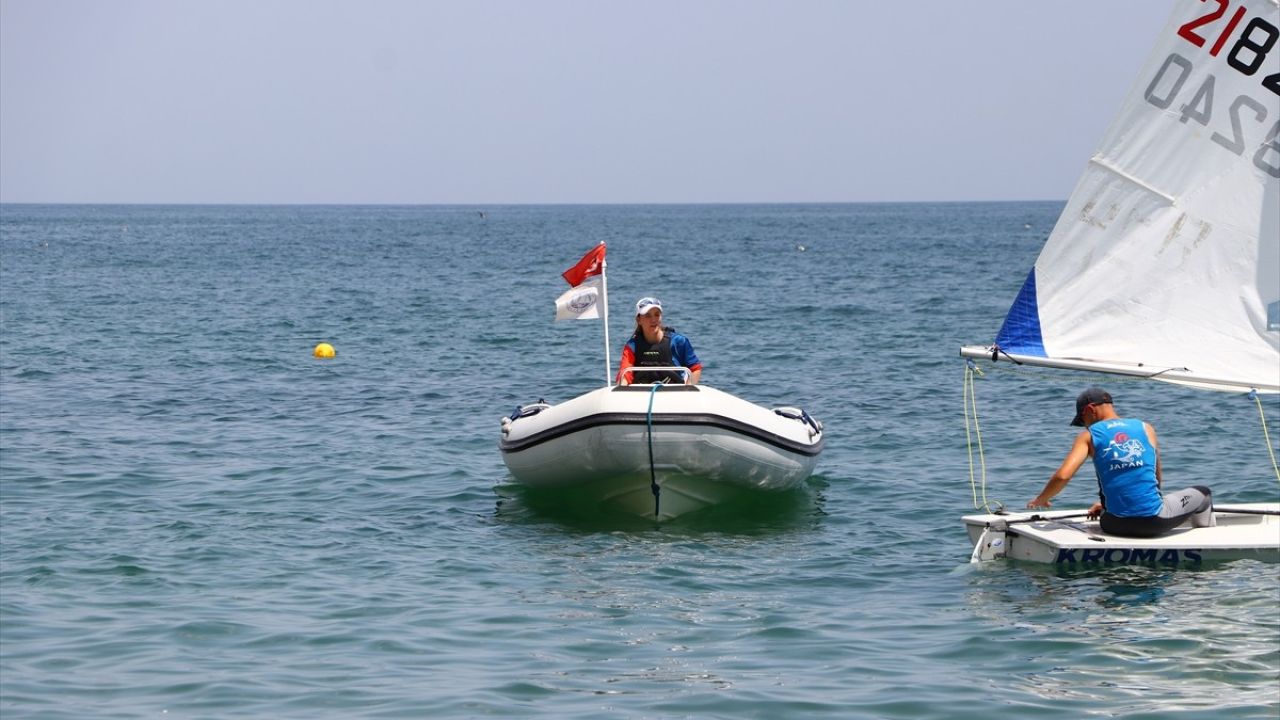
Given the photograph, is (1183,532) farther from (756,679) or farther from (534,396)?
(534,396)

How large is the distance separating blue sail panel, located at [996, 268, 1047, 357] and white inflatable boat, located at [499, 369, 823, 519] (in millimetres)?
3314

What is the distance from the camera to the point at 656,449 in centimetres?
1461

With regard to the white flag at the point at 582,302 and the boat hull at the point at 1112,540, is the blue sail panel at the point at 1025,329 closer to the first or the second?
the boat hull at the point at 1112,540

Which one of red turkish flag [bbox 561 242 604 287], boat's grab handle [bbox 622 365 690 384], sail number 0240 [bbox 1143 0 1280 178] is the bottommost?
boat's grab handle [bbox 622 365 690 384]

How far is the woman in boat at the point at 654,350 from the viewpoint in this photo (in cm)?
1612

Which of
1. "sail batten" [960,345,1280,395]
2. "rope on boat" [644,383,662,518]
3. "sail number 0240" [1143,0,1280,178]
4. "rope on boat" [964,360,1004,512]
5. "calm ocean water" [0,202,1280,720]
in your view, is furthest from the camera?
"rope on boat" [644,383,662,518]

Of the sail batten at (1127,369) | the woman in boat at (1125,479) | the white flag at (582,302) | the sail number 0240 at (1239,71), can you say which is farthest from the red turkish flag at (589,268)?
the sail number 0240 at (1239,71)

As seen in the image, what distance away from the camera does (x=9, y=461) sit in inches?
752

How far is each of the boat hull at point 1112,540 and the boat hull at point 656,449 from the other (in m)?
2.76

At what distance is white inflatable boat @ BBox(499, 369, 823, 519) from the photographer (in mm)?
14594

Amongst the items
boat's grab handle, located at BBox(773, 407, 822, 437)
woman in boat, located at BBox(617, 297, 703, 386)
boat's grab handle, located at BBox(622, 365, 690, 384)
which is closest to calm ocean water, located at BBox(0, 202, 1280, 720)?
boat's grab handle, located at BBox(773, 407, 822, 437)

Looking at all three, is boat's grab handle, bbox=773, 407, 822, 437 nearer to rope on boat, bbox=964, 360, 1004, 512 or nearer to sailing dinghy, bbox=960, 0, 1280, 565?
rope on boat, bbox=964, 360, 1004, 512

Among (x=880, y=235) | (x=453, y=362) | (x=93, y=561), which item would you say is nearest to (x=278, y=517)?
(x=93, y=561)

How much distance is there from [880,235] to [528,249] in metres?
35.0
